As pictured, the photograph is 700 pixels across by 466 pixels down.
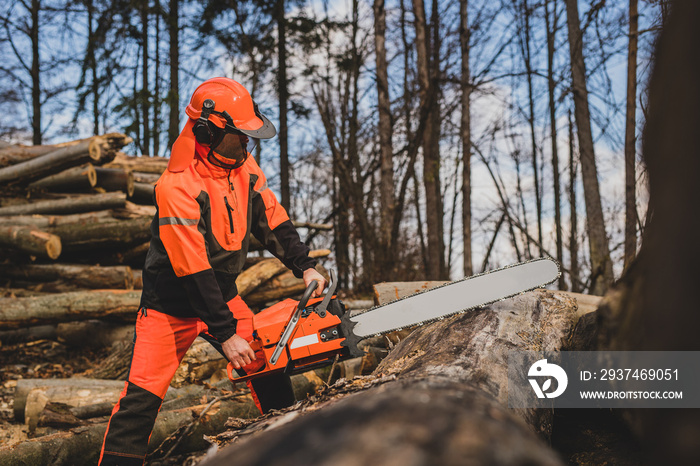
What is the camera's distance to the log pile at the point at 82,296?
307cm

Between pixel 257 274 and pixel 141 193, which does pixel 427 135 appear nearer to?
pixel 257 274

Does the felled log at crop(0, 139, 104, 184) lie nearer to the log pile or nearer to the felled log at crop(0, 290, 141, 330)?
the log pile

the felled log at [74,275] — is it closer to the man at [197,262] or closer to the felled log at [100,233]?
the felled log at [100,233]

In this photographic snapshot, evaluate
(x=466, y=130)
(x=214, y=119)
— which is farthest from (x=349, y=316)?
(x=466, y=130)

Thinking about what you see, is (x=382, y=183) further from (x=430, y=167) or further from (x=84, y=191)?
(x=84, y=191)

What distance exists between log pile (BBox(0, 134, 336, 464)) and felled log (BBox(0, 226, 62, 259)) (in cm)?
1

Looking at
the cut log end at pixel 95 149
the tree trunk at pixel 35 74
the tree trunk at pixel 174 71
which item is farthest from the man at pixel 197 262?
the tree trunk at pixel 35 74

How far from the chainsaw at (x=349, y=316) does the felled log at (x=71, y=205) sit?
506 cm

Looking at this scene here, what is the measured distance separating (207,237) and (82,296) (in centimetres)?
351

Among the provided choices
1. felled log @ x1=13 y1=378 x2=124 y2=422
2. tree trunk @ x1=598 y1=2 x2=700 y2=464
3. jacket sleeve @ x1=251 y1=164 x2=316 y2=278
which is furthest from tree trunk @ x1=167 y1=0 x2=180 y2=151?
tree trunk @ x1=598 y1=2 x2=700 y2=464

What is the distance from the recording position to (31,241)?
5.52 meters

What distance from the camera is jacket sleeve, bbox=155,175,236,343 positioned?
7.22 ft

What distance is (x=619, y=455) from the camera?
6.79 ft

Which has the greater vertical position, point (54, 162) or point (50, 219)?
point (54, 162)
